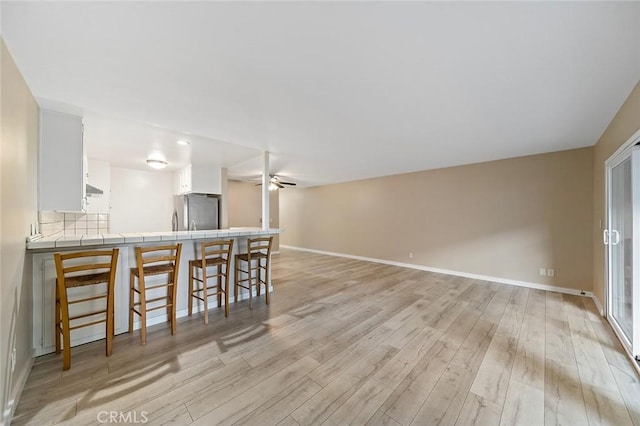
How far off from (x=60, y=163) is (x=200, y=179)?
8.24 feet

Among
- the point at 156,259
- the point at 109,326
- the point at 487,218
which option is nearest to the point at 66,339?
the point at 109,326

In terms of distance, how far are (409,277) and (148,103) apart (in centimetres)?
508

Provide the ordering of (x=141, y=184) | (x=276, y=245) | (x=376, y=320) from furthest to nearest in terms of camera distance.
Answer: (x=276, y=245)
(x=141, y=184)
(x=376, y=320)

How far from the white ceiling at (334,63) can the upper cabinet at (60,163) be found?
0.36 m

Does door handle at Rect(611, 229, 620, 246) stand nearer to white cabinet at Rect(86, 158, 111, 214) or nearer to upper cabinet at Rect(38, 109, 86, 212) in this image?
upper cabinet at Rect(38, 109, 86, 212)

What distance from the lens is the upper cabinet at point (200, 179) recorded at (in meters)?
4.86

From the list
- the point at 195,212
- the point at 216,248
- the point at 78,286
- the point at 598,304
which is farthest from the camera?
the point at 195,212

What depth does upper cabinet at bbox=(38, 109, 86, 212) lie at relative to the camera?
2395mm

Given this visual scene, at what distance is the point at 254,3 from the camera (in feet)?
4.00

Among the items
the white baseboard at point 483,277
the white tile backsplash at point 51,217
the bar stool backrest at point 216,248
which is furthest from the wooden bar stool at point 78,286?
the white baseboard at point 483,277

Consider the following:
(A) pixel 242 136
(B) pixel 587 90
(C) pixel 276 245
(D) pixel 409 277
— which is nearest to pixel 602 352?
(B) pixel 587 90

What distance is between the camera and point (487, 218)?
4.78m

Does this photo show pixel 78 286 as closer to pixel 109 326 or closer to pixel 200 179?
pixel 109 326

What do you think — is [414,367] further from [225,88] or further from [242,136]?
[242,136]
